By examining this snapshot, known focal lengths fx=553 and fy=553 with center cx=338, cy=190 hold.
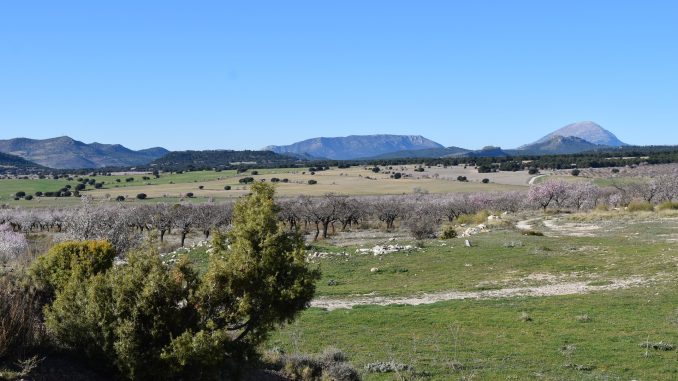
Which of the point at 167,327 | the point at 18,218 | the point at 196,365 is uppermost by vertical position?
the point at 167,327

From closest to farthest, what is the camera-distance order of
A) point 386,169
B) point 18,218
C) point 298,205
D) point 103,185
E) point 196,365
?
1. point 196,365
2. point 298,205
3. point 18,218
4. point 103,185
5. point 386,169

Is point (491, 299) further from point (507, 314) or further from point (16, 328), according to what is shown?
point (16, 328)

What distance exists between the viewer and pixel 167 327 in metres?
10.4

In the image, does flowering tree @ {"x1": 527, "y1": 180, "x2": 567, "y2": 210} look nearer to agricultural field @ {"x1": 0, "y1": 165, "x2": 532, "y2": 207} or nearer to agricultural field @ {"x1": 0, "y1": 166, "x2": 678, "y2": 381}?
agricultural field @ {"x1": 0, "y1": 166, "x2": 678, "y2": 381}

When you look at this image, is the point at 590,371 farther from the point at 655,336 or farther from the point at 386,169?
the point at 386,169

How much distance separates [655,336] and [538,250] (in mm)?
20508

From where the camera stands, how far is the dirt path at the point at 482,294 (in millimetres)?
26609

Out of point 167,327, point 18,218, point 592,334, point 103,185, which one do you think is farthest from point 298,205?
point 103,185

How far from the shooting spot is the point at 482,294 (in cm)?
2753

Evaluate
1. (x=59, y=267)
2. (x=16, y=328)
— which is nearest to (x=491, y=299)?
(x=59, y=267)

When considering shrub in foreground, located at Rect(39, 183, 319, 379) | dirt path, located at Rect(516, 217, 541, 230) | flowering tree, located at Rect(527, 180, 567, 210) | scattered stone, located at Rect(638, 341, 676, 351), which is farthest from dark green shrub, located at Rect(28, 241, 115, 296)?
flowering tree, located at Rect(527, 180, 567, 210)

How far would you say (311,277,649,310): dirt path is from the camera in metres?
26.6

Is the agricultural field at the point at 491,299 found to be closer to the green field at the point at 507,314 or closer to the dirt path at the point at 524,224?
the green field at the point at 507,314

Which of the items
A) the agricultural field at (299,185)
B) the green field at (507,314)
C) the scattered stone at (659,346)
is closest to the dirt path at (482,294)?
the green field at (507,314)
